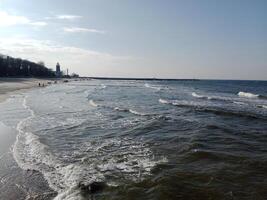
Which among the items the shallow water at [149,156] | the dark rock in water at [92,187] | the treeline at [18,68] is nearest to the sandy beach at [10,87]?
the shallow water at [149,156]

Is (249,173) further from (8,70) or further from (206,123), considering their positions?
(8,70)

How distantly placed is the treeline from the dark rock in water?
122611 millimetres

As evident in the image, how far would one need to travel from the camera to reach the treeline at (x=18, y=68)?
127 m

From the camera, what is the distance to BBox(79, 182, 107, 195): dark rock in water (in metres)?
9.29

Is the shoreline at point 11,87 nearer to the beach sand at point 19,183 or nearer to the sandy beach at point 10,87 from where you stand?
the sandy beach at point 10,87

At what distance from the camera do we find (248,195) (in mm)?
9086

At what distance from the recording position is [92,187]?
9.57 m

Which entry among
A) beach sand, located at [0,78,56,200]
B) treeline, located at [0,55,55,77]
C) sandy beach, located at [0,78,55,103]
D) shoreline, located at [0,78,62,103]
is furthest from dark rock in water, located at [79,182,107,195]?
treeline, located at [0,55,55,77]

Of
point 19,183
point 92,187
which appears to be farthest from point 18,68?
point 92,187

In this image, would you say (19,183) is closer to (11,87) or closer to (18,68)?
(11,87)

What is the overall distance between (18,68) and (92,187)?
144m

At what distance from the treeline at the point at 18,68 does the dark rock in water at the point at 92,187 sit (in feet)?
402

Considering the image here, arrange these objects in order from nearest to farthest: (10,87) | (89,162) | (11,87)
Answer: (89,162)
(10,87)
(11,87)

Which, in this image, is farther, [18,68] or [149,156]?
[18,68]
